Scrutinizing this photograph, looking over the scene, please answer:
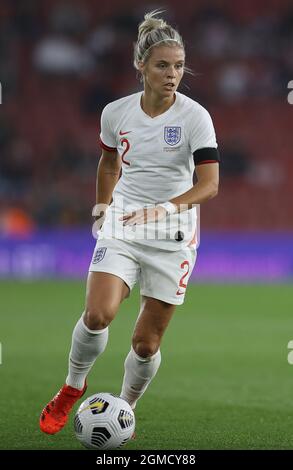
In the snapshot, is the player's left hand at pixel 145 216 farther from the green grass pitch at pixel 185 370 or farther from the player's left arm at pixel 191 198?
the green grass pitch at pixel 185 370

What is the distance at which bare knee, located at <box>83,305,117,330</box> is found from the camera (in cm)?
505

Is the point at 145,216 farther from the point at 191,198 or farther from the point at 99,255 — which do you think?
the point at 99,255

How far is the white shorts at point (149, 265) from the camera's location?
527 centimetres

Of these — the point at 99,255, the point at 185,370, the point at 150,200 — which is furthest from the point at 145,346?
the point at 185,370

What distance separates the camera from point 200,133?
17.2 ft

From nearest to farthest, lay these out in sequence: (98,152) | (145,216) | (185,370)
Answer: (145,216), (185,370), (98,152)

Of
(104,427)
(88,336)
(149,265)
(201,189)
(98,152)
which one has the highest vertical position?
(201,189)

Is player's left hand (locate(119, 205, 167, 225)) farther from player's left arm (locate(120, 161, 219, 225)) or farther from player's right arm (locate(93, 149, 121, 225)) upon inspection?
player's right arm (locate(93, 149, 121, 225))

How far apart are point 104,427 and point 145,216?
Result: 1.08 metres

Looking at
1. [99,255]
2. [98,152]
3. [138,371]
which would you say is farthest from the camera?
[98,152]

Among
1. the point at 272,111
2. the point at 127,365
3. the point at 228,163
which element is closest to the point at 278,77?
the point at 272,111

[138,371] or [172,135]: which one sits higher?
[172,135]

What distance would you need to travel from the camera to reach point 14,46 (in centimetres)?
2211

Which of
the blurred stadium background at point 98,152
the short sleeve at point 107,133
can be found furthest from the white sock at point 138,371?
the blurred stadium background at point 98,152
